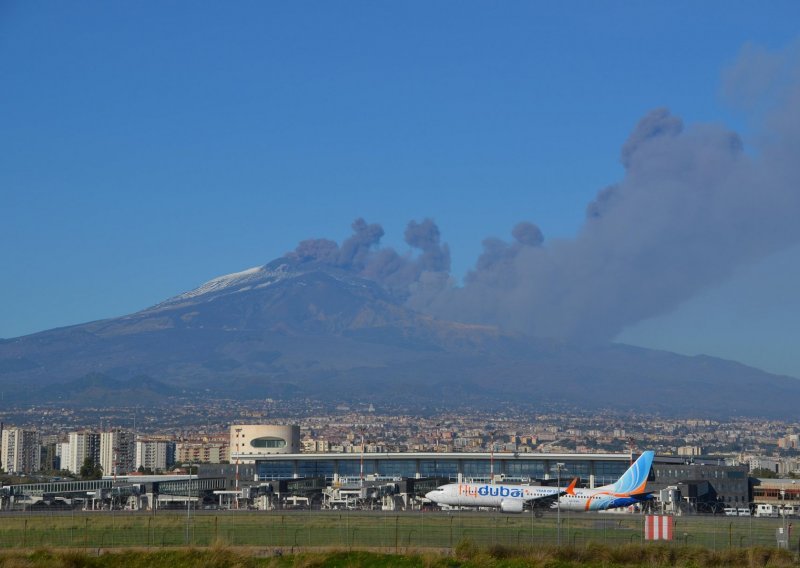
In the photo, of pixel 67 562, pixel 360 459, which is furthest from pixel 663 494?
pixel 67 562

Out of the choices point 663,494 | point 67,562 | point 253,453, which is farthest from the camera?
point 253,453

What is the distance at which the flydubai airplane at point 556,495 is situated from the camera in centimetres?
9519

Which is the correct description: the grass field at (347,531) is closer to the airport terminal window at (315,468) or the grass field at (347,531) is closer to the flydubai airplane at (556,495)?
the flydubai airplane at (556,495)

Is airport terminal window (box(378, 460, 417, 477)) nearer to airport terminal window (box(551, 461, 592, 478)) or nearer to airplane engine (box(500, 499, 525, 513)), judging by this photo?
airport terminal window (box(551, 461, 592, 478))

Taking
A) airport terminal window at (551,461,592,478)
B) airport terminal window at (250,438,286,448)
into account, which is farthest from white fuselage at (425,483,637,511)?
airport terminal window at (250,438,286,448)

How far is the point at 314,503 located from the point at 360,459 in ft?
98.7

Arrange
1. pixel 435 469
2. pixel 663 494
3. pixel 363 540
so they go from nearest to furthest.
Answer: pixel 363 540
pixel 663 494
pixel 435 469

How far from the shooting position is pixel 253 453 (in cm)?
14900

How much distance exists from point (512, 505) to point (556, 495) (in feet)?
12.1

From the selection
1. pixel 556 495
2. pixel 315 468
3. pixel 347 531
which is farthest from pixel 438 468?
pixel 347 531

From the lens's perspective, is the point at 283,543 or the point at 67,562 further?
A: the point at 283,543

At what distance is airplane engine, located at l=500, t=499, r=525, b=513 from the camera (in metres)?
94.2

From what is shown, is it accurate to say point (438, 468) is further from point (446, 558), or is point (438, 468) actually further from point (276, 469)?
point (446, 558)

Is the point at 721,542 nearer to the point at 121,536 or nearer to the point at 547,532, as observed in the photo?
the point at 547,532
